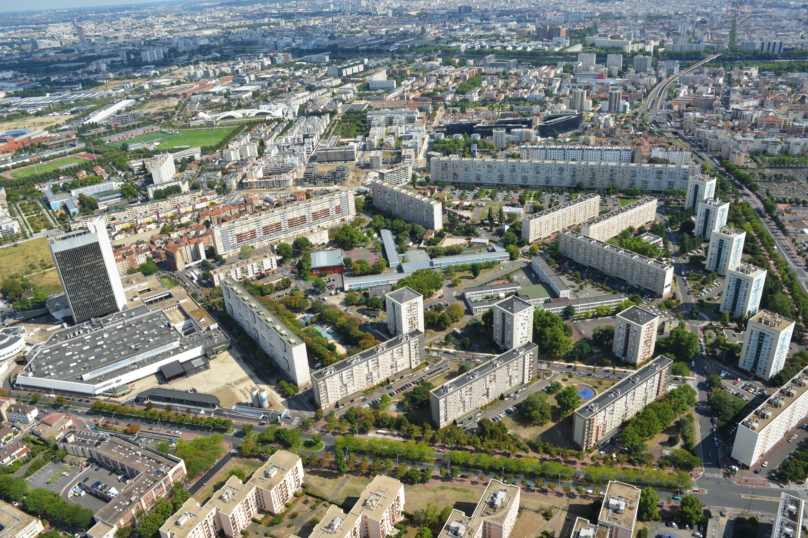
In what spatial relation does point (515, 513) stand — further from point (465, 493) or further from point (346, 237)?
point (346, 237)

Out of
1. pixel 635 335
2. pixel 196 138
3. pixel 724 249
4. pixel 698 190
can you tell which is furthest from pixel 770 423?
pixel 196 138

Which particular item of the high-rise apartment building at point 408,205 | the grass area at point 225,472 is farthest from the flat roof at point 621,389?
the high-rise apartment building at point 408,205

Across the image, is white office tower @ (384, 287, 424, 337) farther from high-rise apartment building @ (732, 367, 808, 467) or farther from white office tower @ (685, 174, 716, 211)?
white office tower @ (685, 174, 716, 211)

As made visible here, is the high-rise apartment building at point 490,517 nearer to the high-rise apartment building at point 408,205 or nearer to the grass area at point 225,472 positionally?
the grass area at point 225,472

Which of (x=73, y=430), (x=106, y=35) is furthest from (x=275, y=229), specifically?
(x=106, y=35)

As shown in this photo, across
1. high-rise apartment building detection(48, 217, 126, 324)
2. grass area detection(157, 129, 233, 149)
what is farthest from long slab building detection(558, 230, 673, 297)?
grass area detection(157, 129, 233, 149)

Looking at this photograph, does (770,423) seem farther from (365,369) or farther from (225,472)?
(225,472)
